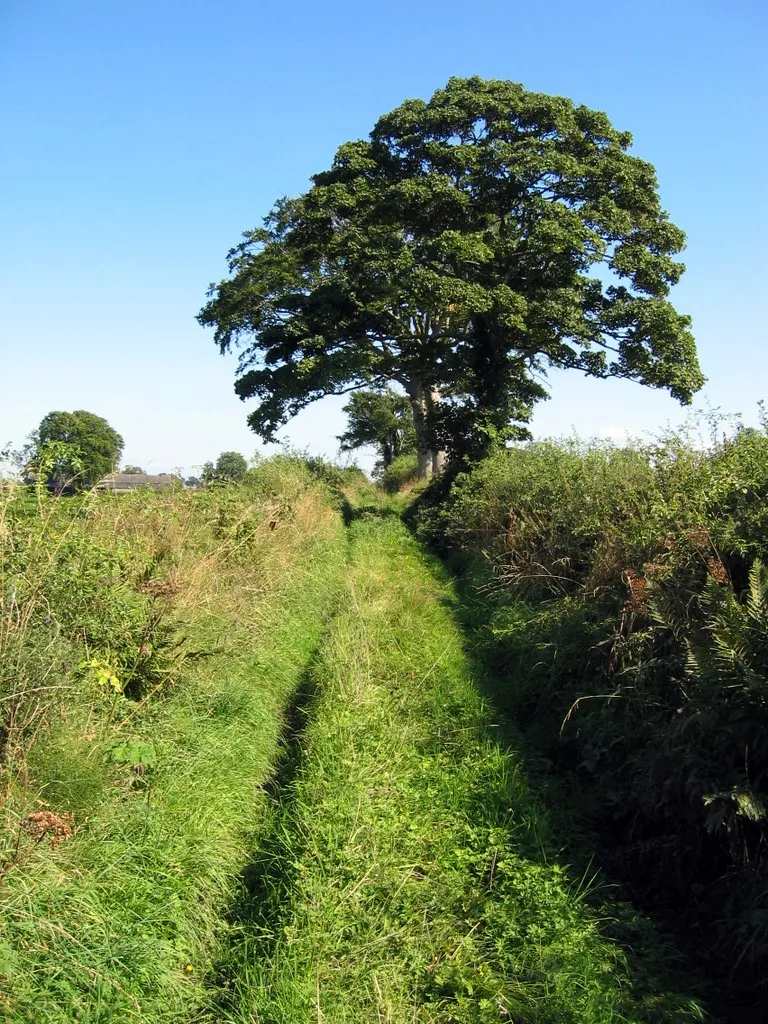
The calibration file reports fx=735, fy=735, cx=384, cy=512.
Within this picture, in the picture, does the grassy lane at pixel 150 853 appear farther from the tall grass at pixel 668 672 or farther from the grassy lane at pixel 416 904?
the tall grass at pixel 668 672

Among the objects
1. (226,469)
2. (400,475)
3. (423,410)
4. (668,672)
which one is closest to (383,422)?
(400,475)

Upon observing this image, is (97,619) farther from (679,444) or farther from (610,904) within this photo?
(679,444)

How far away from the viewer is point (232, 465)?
15766mm

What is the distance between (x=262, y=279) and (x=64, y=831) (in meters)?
25.7

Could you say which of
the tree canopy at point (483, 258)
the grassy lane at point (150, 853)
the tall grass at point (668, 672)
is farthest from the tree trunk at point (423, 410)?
the grassy lane at point (150, 853)

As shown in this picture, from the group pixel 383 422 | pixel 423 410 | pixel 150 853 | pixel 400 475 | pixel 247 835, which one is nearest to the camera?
pixel 150 853

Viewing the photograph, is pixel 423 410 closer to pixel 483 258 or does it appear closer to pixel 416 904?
pixel 483 258

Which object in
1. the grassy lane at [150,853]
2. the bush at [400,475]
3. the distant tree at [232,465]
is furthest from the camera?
the bush at [400,475]

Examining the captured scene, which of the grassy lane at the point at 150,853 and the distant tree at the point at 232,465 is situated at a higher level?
the distant tree at the point at 232,465

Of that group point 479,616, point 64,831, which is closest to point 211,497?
point 479,616

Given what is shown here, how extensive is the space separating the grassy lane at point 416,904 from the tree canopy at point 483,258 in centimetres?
1502

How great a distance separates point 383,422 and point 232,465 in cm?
3266

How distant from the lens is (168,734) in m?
5.34

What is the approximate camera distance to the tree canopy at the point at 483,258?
20.1 m
